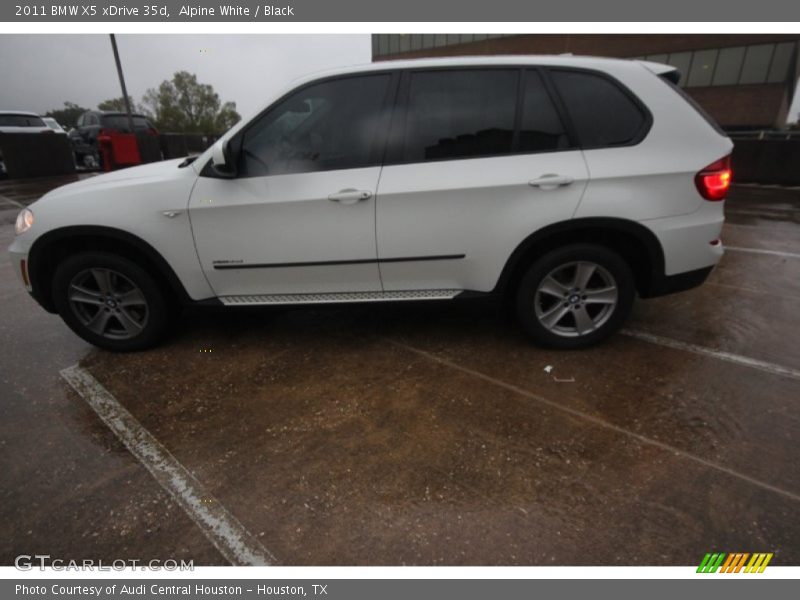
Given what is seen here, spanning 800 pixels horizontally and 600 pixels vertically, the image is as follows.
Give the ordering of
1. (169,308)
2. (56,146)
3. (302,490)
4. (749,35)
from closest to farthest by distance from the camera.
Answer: (302,490) < (169,308) < (56,146) < (749,35)

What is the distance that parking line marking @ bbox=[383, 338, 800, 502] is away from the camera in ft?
6.90

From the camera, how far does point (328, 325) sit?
382cm

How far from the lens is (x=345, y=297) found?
10.5 feet

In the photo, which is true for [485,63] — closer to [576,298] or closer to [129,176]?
[576,298]

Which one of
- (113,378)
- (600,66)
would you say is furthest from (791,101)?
(113,378)

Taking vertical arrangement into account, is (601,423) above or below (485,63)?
below

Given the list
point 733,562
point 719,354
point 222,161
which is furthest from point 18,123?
point 733,562

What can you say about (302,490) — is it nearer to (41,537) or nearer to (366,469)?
(366,469)

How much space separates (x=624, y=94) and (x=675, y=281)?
127cm

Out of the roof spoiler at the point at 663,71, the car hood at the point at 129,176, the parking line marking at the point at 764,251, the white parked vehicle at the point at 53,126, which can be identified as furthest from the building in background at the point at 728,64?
the car hood at the point at 129,176

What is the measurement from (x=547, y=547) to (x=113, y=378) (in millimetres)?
2902

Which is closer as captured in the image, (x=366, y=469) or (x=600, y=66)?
(x=366, y=469)

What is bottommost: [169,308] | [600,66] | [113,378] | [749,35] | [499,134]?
[113,378]

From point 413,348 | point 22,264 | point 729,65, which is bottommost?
point 413,348
